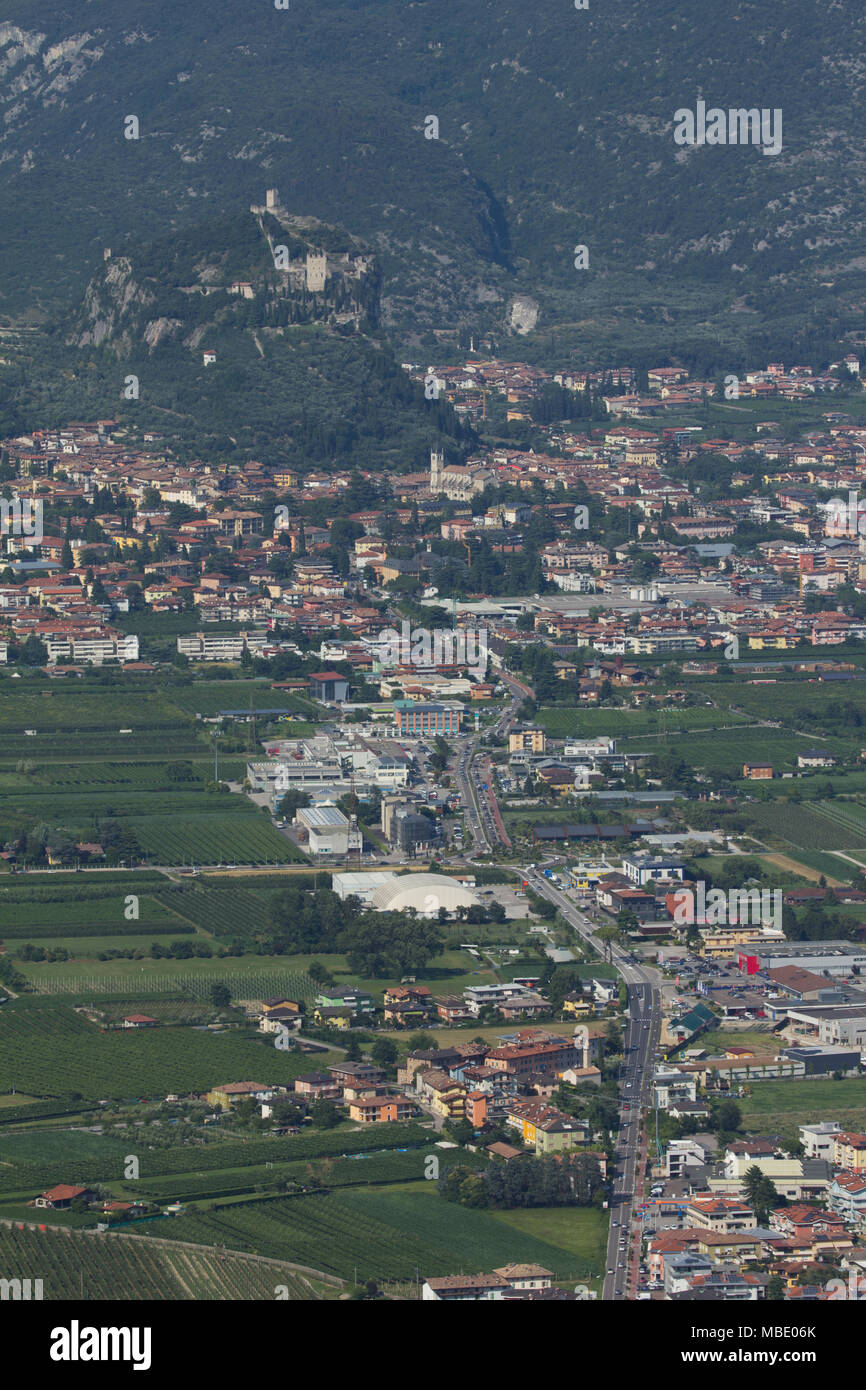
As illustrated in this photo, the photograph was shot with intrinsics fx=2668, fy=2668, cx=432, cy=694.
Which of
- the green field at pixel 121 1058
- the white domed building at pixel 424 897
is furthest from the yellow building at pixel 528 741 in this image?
the green field at pixel 121 1058

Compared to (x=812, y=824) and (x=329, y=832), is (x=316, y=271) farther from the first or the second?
(x=329, y=832)

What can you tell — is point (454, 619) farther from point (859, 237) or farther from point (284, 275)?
point (859, 237)

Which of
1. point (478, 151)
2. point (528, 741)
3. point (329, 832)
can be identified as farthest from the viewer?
point (478, 151)

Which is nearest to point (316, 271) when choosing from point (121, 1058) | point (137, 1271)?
point (121, 1058)

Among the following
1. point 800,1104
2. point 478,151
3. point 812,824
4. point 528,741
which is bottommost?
point 800,1104

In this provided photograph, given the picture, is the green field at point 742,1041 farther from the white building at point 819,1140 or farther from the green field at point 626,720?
the green field at point 626,720
